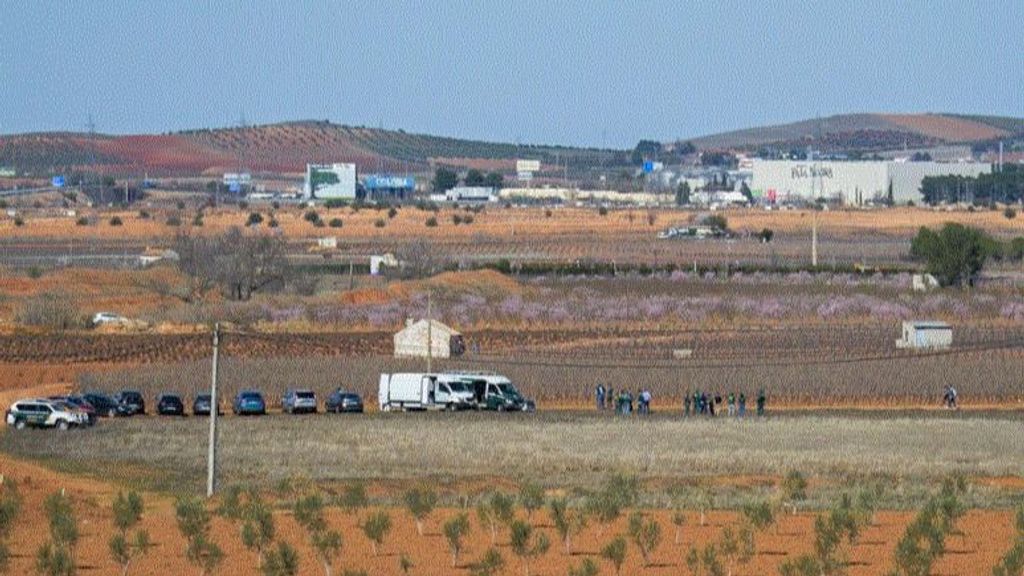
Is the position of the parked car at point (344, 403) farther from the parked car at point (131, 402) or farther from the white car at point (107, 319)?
the white car at point (107, 319)

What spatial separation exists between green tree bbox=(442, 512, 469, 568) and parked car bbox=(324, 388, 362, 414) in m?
22.6

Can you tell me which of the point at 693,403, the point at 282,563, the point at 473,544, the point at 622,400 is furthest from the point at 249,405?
the point at 282,563

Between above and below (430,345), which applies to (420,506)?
below

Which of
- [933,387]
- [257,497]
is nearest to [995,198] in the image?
[933,387]

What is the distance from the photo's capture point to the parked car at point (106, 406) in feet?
167

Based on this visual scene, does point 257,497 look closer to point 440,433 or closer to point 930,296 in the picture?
point 440,433

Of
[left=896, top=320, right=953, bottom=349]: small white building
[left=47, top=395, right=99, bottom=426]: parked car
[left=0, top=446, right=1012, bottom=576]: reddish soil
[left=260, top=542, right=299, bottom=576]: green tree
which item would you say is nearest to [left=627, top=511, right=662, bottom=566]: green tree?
[left=0, top=446, right=1012, bottom=576]: reddish soil

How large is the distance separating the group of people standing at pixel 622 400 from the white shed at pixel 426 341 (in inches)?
320

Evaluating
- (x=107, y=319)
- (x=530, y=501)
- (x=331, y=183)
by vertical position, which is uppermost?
(x=331, y=183)

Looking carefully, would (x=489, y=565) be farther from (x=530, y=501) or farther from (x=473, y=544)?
(x=530, y=501)

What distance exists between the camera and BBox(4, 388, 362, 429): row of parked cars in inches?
1903

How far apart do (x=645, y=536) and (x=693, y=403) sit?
24.2 metres

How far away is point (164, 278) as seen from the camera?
296 ft

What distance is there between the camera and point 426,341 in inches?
2470
